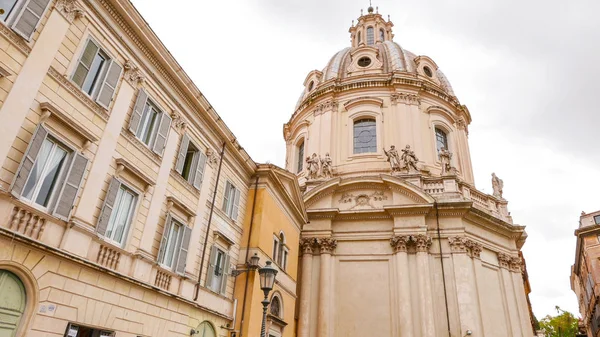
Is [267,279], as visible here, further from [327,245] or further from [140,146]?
[327,245]

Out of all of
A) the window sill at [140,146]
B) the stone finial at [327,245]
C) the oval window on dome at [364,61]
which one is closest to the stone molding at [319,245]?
the stone finial at [327,245]

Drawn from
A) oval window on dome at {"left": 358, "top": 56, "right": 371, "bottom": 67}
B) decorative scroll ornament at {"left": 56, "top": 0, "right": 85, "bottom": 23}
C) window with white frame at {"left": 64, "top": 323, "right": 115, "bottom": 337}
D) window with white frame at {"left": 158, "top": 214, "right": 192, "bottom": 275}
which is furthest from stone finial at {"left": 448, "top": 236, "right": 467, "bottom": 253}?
decorative scroll ornament at {"left": 56, "top": 0, "right": 85, "bottom": 23}

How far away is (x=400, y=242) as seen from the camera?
21.1 metres

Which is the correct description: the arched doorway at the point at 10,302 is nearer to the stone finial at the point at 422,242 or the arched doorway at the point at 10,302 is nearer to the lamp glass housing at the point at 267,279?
the lamp glass housing at the point at 267,279

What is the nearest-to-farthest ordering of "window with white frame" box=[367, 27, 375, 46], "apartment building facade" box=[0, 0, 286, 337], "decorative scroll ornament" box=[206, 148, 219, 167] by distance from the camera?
1. "apartment building facade" box=[0, 0, 286, 337]
2. "decorative scroll ornament" box=[206, 148, 219, 167]
3. "window with white frame" box=[367, 27, 375, 46]

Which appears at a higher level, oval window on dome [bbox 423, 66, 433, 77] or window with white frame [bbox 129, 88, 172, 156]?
oval window on dome [bbox 423, 66, 433, 77]

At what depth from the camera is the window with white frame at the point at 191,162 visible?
1196 centimetres

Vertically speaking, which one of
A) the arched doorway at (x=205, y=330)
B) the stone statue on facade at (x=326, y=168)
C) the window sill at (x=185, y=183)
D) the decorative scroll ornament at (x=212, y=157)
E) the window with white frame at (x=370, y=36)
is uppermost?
the window with white frame at (x=370, y=36)

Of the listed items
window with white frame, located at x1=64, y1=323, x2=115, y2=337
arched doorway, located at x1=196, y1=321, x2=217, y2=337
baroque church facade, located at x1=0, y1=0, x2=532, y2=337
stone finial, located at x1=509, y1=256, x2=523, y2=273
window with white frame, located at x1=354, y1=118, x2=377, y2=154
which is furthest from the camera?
window with white frame, located at x1=354, y1=118, x2=377, y2=154

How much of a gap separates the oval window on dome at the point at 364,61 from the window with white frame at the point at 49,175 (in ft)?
82.7

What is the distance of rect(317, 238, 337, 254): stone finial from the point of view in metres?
21.8

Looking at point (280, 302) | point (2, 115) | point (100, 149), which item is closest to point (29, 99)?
point (2, 115)

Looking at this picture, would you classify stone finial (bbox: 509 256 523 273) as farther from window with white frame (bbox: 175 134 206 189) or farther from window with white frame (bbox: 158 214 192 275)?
window with white frame (bbox: 158 214 192 275)

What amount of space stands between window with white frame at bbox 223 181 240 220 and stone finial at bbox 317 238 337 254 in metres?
8.48
